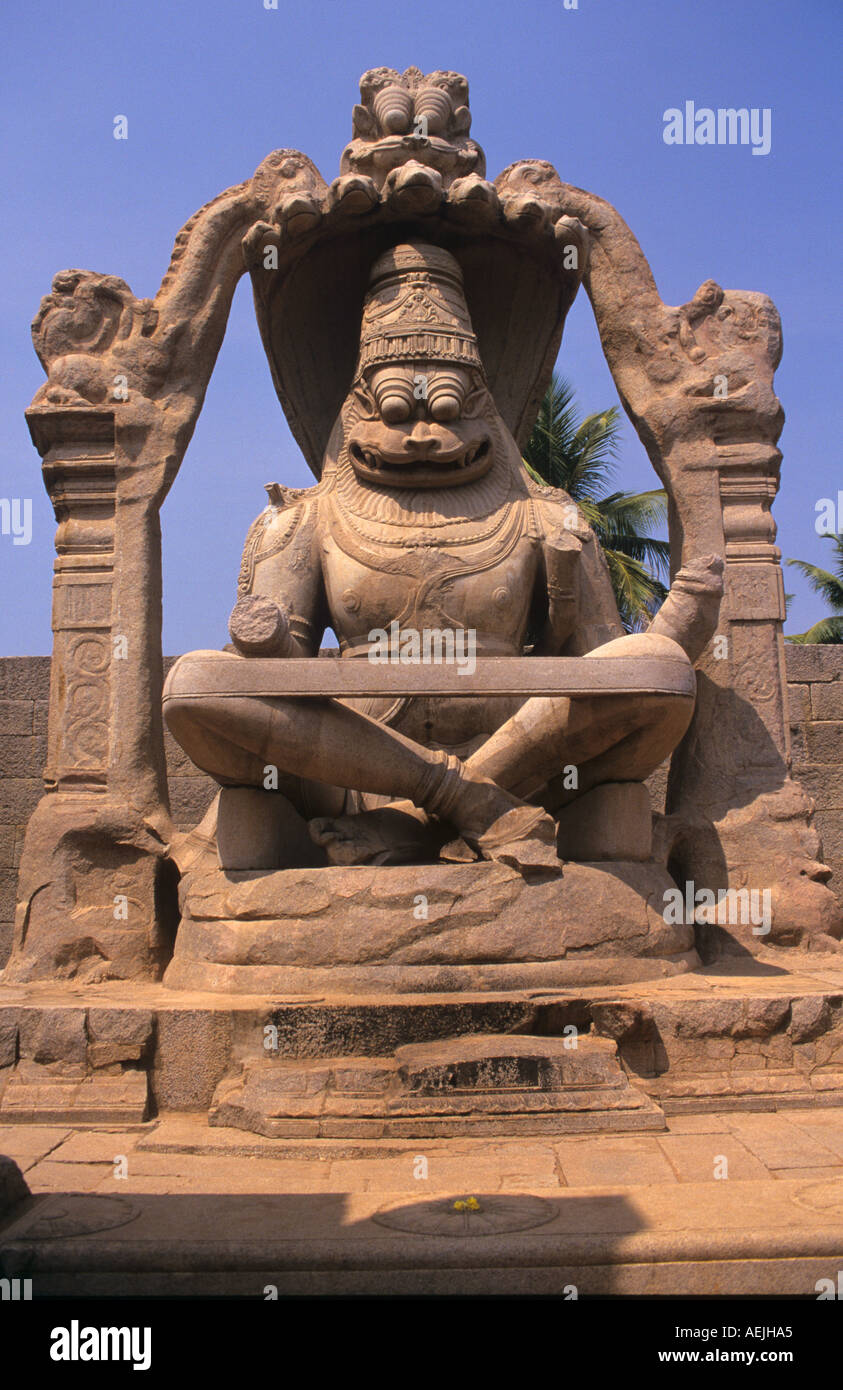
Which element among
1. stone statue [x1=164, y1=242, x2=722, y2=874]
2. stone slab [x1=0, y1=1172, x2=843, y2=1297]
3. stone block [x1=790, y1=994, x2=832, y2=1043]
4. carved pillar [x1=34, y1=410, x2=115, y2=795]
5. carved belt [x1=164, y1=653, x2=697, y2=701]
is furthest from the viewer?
carved pillar [x1=34, y1=410, x2=115, y2=795]

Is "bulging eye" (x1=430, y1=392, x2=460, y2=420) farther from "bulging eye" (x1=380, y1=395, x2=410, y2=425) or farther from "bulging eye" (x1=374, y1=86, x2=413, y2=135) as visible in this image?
"bulging eye" (x1=374, y1=86, x2=413, y2=135)

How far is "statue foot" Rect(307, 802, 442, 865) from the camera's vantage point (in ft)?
15.7

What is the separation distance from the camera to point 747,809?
18.3ft

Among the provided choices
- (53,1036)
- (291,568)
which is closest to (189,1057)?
(53,1036)

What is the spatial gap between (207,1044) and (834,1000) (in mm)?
2169

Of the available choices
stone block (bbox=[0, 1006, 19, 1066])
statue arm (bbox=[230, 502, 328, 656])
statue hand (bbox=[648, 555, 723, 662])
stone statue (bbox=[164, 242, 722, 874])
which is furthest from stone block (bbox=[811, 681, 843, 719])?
stone block (bbox=[0, 1006, 19, 1066])

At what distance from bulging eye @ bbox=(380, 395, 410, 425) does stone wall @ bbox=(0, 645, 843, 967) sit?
2894 millimetres

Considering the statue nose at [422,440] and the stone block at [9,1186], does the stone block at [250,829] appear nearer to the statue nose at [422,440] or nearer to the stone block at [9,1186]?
the statue nose at [422,440]

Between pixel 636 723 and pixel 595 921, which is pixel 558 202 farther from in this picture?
pixel 595 921

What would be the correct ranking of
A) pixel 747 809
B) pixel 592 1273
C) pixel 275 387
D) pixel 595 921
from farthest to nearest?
pixel 275 387
pixel 747 809
pixel 595 921
pixel 592 1273

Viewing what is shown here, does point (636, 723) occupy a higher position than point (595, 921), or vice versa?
point (636, 723)

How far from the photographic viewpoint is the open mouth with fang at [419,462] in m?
5.55

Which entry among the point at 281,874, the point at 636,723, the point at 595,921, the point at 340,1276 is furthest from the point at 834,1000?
the point at 340,1276

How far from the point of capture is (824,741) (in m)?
7.82
